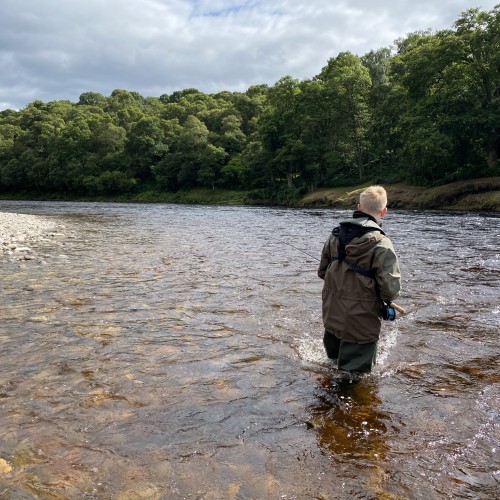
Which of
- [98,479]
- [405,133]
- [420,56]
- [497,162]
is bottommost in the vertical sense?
[98,479]

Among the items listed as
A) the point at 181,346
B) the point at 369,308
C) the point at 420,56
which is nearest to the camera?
the point at 369,308

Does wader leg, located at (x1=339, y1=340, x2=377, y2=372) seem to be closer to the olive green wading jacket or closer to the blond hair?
the olive green wading jacket

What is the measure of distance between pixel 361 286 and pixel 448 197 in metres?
38.3

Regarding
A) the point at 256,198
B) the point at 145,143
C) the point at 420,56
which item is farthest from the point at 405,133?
the point at 145,143

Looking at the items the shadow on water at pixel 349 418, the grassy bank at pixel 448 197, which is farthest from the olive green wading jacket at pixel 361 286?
the grassy bank at pixel 448 197

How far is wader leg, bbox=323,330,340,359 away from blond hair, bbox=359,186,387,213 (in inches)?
60.1

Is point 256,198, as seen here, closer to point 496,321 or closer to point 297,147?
point 297,147

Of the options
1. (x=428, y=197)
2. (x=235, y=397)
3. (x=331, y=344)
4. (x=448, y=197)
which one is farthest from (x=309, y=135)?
(x=235, y=397)

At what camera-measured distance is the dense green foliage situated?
39.5m

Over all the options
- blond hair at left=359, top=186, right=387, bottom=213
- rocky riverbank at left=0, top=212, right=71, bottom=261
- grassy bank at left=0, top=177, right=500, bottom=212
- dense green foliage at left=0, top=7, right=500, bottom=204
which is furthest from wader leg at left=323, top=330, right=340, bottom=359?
dense green foliage at left=0, top=7, right=500, bottom=204

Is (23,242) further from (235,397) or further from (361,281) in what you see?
(361,281)

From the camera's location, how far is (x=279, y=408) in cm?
445

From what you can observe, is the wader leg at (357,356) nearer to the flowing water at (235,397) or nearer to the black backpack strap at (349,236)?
the flowing water at (235,397)

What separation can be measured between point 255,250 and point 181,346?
31.6ft
